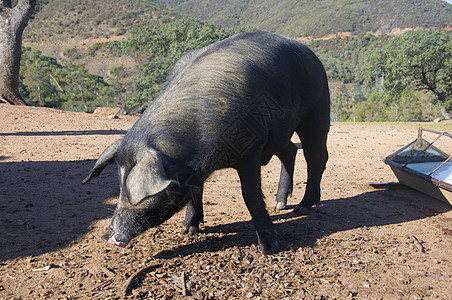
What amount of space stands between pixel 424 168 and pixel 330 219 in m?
2.28

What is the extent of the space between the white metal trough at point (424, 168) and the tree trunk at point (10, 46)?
14.7 m

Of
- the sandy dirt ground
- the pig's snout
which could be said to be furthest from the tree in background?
the pig's snout

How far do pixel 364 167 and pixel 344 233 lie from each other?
4.00 meters

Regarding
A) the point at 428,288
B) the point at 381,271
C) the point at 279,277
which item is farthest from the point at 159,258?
the point at 428,288

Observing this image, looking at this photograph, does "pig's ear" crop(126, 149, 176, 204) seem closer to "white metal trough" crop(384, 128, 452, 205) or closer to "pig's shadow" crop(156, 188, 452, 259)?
"pig's shadow" crop(156, 188, 452, 259)

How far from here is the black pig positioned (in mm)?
3027

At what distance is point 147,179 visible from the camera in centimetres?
277

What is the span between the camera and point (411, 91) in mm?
30234

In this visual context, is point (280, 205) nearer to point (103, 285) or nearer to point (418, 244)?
point (418, 244)

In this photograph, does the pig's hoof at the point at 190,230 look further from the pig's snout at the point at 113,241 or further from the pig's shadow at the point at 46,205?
the pig's snout at the point at 113,241

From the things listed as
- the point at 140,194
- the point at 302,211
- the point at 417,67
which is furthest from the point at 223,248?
the point at 417,67

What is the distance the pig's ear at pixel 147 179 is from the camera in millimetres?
2736

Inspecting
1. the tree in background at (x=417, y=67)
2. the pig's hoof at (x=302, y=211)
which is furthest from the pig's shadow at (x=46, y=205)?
the tree in background at (x=417, y=67)

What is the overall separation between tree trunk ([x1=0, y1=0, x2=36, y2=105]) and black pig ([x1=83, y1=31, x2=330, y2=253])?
1393 cm
